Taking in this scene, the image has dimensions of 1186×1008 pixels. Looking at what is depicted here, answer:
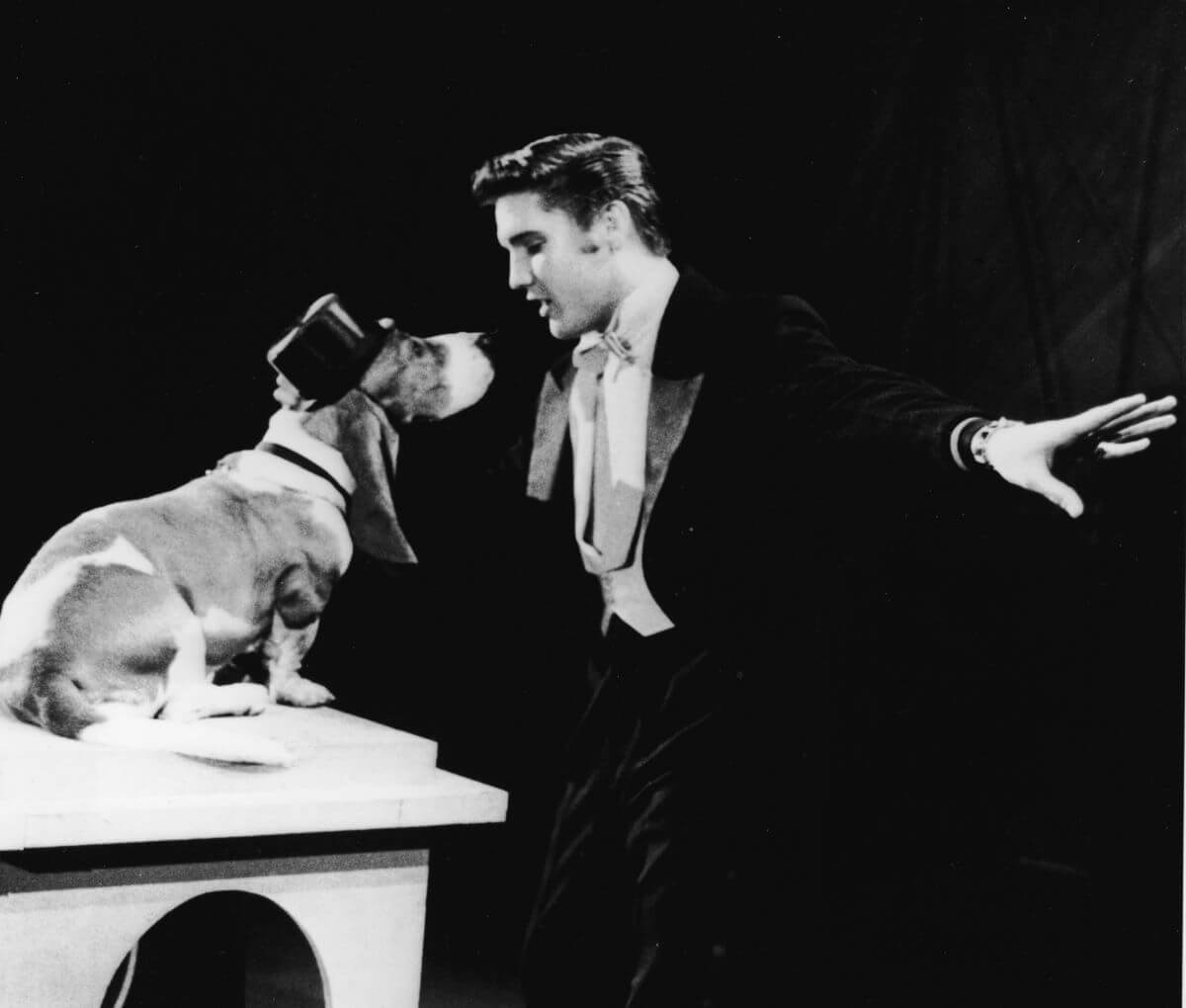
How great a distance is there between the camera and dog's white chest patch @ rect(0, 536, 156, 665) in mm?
2178

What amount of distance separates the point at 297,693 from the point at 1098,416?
57.6 inches

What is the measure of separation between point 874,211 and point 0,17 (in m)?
1.51

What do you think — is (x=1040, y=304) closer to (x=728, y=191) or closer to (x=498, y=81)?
(x=728, y=191)

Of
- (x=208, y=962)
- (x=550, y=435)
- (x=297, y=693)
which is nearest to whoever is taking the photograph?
(x=550, y=435)

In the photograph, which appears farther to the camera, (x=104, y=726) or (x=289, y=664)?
(x=289, y=664)

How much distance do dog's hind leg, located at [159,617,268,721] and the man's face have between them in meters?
0.79

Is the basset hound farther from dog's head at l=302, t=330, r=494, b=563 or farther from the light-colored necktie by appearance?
the light-colored necktie

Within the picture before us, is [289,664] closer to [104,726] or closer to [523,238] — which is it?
[104,726]

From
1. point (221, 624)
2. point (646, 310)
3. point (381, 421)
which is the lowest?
point (221, 624)

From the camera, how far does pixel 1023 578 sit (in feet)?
5.78

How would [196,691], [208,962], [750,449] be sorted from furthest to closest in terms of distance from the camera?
[208,962] < [196,691] < [750,449]

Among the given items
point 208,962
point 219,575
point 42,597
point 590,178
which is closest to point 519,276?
point 590,178

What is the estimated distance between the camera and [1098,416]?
1.67 metres

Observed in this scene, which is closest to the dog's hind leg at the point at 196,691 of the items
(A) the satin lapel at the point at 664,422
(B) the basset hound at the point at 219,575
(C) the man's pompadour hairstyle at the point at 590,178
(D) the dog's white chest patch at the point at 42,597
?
(B) the basset hound at the point at 219,575
